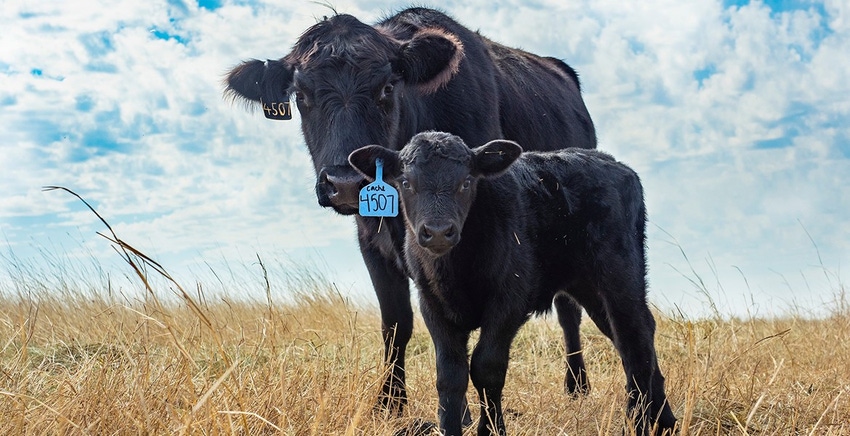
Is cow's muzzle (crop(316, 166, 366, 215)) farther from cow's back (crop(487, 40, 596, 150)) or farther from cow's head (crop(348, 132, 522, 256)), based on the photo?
cow's back (crop(487, 40, 596, 150))

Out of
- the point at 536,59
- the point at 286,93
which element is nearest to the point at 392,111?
the point at 286,93

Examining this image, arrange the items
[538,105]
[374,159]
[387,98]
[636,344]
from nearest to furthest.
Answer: [374,159] → [636,344] → [387,98] → [538,105]

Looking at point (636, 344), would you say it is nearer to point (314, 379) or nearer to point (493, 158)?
point (493, 158)

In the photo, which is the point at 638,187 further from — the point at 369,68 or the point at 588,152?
the point at 369,68

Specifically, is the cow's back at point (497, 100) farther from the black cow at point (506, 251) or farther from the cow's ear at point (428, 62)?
the black cow at point (506, 251)

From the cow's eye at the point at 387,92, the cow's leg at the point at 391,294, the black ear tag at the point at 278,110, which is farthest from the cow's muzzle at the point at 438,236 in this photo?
the black ear tag at the point at 278,110

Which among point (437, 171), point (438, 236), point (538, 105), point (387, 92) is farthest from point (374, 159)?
point (538, 105)

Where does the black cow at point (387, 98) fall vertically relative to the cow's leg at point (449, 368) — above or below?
above

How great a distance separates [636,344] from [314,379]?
207cm

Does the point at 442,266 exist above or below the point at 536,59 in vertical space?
below

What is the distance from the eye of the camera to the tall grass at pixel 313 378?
155 inches

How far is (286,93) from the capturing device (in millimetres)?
6637

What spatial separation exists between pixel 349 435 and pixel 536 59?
24.9ft

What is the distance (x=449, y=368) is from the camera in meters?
4.71
